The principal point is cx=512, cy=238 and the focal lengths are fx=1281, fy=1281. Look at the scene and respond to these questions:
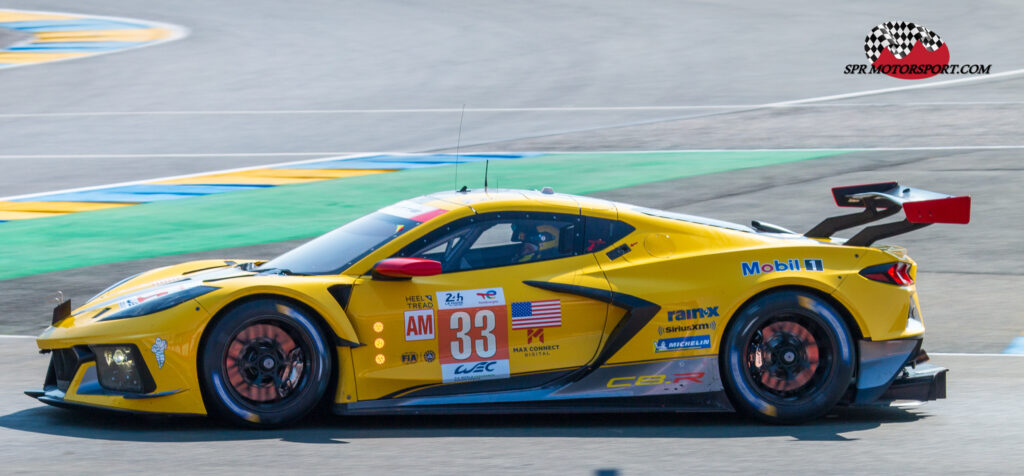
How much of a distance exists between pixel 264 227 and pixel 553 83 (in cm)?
1085

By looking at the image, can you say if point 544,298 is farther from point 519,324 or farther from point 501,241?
point 501,241

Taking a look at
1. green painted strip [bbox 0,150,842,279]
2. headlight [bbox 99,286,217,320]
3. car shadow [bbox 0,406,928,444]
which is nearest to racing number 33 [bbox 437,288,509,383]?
car shadow [bbox 0,406,928,444]

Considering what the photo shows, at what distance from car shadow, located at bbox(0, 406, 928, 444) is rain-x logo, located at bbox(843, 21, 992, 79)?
17971mm

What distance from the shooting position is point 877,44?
86.9 feet

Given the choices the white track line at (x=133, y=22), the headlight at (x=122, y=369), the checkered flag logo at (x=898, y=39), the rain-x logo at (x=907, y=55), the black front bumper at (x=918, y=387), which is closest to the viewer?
the headlight at (x=122, y=369)

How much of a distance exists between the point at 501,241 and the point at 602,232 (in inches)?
21.5

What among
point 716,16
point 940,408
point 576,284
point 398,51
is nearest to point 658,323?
point 576,284

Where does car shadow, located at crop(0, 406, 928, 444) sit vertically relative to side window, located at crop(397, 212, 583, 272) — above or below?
below

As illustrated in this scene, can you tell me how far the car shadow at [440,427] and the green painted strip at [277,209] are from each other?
16.6ft

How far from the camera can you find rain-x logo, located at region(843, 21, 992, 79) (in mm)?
23734

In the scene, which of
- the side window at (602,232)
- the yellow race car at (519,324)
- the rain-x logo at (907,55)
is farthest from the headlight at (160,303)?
the rain-x logo at (907,55)

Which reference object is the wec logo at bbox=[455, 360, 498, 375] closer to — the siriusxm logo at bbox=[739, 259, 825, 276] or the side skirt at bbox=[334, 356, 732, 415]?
the side skirt at bbox=[334, 356, 732, 415]

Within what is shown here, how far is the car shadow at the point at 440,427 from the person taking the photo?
20.9 feet

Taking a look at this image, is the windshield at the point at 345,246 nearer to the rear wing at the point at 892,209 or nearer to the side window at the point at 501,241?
the side window at the point at 501,241
